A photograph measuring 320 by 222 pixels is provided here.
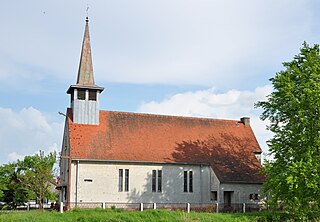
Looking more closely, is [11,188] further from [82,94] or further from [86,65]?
[86,65]

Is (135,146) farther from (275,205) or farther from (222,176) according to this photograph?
(275,205)

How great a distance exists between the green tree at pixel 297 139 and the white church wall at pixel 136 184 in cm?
1082

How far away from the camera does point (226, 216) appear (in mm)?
31484

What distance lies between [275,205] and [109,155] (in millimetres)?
15358

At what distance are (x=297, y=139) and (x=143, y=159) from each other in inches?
585

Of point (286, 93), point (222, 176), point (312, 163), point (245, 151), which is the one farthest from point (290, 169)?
point (245, 151)

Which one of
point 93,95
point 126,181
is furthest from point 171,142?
point 93,95

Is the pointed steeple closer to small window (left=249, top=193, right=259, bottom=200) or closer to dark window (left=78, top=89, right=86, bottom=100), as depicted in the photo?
dark window (left=78, top=89, right=86, bottom=100)

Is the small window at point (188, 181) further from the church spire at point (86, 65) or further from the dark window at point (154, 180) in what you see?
the church spire at point (86, 65)

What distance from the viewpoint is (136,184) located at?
40.0 m

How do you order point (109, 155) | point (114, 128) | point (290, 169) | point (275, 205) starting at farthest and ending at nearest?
point (114, 128), point (109, 155), point (275, 205), point (290, 169)

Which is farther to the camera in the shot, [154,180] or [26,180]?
[26,180]

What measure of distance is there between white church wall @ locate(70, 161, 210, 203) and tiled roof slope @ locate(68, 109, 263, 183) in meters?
0.80

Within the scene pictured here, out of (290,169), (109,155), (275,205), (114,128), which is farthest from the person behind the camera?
(114,128)
